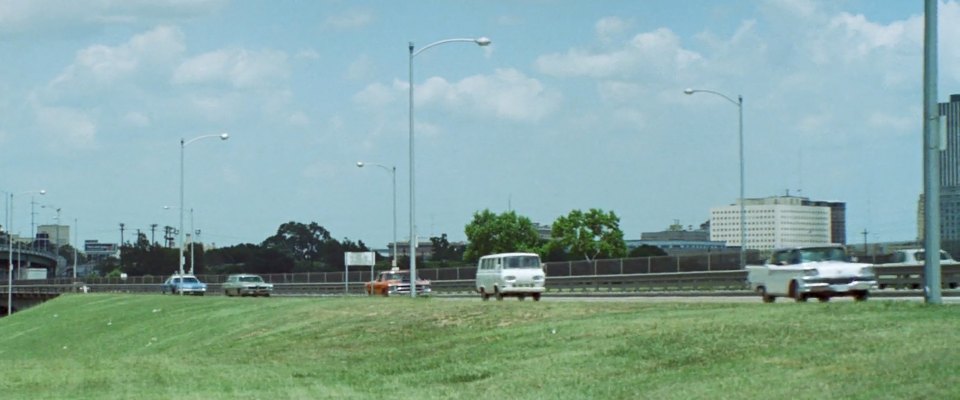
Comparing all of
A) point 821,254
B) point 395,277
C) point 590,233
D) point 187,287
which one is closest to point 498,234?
point 590,233

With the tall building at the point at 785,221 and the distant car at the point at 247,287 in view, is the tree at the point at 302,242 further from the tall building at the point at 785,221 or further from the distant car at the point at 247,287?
the distant car at the point at 247,287

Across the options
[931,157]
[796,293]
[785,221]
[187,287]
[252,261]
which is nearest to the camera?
[931,157]

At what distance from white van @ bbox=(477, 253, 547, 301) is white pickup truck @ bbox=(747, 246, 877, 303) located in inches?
563

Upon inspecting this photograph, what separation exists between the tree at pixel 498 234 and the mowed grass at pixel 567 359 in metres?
112

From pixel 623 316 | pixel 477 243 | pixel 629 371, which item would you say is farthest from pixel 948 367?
pixel 477 243

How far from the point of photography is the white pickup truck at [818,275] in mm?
30953

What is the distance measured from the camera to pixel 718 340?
64.1 ft

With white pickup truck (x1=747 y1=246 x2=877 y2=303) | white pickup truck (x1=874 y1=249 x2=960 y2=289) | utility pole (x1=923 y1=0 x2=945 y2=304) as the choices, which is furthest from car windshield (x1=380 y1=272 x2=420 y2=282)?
utility pole (x1=923 y1=0 x2=945 y2=304)

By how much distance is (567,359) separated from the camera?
65.3 ft

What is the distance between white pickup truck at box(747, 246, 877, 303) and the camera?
102 feet

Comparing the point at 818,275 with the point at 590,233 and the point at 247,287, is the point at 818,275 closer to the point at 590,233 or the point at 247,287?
the point at 247,287

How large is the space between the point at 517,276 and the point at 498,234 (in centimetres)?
9982

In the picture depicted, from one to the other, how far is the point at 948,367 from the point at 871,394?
57.7 inches

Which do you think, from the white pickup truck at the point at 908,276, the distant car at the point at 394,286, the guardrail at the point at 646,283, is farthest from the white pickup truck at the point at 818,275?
the distant car at the point at 394,286
